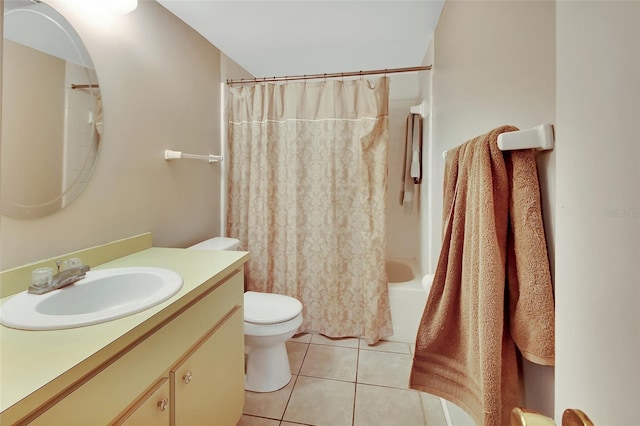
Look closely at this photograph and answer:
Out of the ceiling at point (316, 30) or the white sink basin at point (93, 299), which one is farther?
the ceiling at point (316, 30)

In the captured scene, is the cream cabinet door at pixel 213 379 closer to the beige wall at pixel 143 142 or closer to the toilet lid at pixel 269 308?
the toilet lid at pixel 269 308

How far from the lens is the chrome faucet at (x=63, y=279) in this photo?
0.91 meters

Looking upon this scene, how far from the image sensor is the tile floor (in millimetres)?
1453

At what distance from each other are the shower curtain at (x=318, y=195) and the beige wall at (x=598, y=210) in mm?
1659

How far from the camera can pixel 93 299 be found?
104 cm

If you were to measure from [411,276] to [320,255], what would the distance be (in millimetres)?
994

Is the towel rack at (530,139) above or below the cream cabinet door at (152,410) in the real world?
above

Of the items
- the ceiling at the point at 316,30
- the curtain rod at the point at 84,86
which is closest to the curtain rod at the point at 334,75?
the ceiling at the point at 316,30

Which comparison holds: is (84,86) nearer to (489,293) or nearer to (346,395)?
(489,293)

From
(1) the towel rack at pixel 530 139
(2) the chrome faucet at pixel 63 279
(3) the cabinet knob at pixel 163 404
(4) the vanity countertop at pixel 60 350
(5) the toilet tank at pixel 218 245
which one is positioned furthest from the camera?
(5) the toilet tank at pixel 218 245

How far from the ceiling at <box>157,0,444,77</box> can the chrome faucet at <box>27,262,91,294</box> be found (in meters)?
1.54

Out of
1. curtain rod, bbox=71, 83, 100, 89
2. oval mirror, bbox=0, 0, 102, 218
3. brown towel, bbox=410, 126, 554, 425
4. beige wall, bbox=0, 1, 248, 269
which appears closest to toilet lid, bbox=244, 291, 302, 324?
beige wall, bbox=0, 1, 248, 269

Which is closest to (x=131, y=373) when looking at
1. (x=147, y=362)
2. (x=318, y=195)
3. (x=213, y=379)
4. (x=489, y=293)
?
(x=147, y=362)

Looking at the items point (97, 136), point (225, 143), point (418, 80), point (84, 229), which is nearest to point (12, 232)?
point (84, 229)
